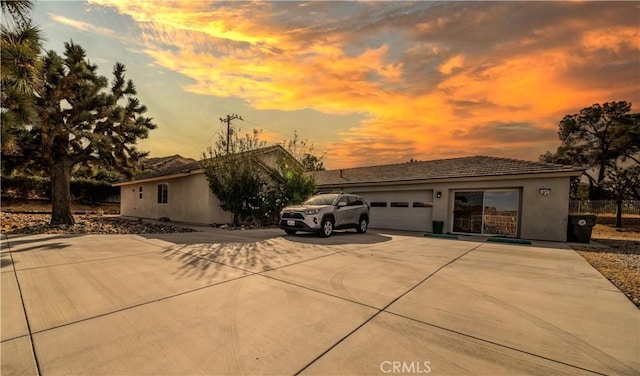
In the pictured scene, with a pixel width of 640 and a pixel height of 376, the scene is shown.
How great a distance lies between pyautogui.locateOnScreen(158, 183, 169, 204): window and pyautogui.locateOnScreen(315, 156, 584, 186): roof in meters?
10.6

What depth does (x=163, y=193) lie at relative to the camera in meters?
18.4

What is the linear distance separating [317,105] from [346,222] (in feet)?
19.9

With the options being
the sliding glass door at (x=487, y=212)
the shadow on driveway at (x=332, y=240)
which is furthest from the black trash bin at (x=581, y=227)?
the shadow on driveway at (x=332, y=240)

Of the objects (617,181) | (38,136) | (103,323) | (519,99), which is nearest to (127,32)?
(38,136)

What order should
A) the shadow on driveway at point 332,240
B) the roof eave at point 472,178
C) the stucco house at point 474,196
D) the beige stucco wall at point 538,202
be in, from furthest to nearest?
the stucco house at point 474,196 → the beige stucco wall at point 538,202 → the roof eave at point 472,178 → the shadow on driveway at point 332,240

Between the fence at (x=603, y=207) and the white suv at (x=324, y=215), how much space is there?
24.8 metres

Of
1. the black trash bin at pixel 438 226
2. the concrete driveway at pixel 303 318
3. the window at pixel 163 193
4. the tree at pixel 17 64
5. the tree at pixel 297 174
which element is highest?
the tree at pixel 17 64

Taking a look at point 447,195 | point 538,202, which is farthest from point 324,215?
point 538,202

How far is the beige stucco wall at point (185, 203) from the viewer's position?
14.9 meters

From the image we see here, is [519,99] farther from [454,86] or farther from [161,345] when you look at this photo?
[161,345]

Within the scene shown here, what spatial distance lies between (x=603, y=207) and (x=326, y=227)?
32.9 m

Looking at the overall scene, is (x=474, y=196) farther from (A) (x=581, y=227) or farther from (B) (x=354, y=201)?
(B) (x=354, y=201)

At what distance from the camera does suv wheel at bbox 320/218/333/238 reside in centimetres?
1055

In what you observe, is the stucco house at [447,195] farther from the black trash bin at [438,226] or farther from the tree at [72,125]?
the tree at [72,125]
